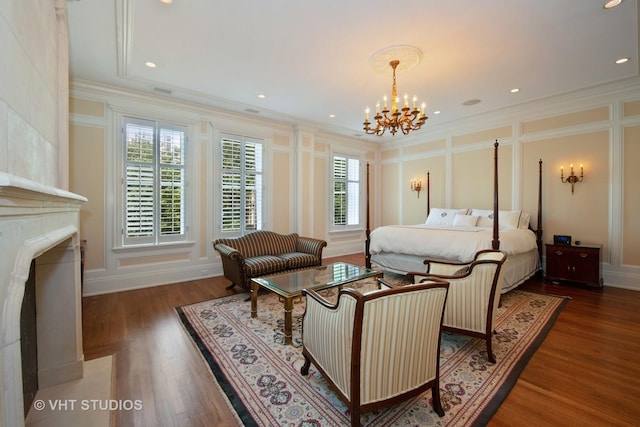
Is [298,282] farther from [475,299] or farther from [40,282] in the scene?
[40,282]

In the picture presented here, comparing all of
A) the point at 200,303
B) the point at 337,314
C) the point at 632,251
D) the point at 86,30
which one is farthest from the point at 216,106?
the point at 632,251

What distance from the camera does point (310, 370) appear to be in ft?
7.14

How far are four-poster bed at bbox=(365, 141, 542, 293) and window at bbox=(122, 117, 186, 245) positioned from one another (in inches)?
134

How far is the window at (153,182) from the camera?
13.8 ft

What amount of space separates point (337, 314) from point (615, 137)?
551cm

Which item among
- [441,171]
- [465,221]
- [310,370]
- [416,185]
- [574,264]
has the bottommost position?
[310,370]

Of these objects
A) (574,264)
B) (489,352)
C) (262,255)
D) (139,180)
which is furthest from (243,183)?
(574,264)

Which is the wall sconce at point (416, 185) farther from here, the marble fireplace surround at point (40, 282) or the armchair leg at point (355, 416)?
the marble fireplace surround at point (40, 282)

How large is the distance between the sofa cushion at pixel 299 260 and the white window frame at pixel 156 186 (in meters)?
1.83

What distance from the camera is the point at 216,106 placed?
4875 millimetres

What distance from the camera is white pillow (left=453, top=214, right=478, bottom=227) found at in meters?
5.09

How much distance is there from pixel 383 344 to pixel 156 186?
170 inches

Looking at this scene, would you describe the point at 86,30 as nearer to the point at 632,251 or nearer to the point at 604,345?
the point at 604,345

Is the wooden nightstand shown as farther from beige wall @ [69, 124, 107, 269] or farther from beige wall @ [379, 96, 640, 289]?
beige wall @ [69, 124, 107, 269]
